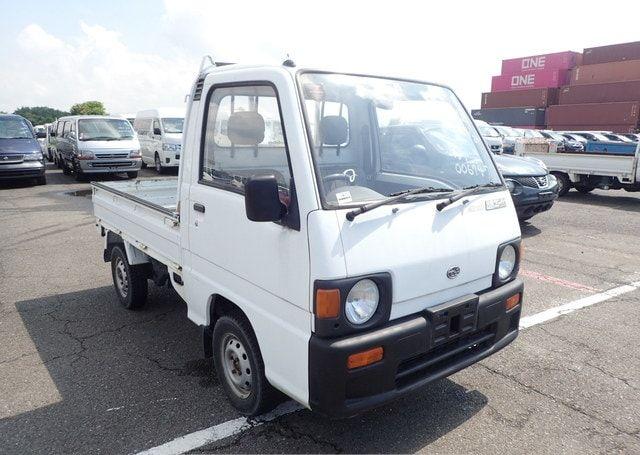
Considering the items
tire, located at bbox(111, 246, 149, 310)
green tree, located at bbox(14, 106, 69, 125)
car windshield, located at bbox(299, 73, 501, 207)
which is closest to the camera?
car windshield, located at bbox(299, 73, 501, 207)

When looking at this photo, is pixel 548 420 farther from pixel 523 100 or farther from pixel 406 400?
pixel 523 100

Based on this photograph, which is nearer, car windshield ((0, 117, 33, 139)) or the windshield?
car windshield ((0, 117, 33, 139))

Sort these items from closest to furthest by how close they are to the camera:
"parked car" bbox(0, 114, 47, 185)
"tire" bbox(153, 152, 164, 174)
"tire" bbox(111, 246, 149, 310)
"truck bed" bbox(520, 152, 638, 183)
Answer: "tire" bbox(111, 246, 149, 310) → "truck bed" bbox(520, 152, 638, 183) → "parked car" bbox(0, 114, 47, 185) → "tire" bbox(153, 152, 164, 174)

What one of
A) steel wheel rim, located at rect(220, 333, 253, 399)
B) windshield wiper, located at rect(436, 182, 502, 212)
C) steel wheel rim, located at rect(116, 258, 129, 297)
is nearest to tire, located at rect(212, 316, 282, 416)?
steel wheel rim, located at rect(220, 333, 253, 399)

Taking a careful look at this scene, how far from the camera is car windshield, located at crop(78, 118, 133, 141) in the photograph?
1513cm

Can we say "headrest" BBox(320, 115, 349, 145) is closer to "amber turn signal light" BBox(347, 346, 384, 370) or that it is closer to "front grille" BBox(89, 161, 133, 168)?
"amber turn signal light" BBox(347, 346, 384, 370)

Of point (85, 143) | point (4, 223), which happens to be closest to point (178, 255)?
point (4, 223)

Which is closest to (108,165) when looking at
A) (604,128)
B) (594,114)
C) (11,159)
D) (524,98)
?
(11,159)

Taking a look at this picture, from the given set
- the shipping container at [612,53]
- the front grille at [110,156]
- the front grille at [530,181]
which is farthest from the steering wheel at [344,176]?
the shipping container at [612,53]

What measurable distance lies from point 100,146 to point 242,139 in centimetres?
1347

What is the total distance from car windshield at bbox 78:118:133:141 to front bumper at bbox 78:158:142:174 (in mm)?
781

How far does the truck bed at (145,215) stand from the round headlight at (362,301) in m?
1.63

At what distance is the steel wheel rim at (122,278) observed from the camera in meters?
4.79

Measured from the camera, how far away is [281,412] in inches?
121
